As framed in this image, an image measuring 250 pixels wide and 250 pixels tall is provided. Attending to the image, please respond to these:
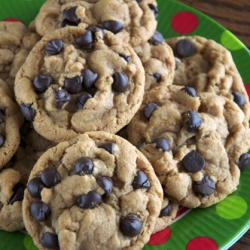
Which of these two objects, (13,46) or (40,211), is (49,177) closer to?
(40,211)

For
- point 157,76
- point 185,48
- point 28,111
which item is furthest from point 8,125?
point 185,48

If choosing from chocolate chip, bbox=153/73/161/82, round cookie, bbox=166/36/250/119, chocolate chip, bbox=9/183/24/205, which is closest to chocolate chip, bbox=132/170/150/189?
chocolate chip, bbox=9/183/24/205

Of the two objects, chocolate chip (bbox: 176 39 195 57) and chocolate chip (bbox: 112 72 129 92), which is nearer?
chocolate chip (bbox: 112 72 129 92)

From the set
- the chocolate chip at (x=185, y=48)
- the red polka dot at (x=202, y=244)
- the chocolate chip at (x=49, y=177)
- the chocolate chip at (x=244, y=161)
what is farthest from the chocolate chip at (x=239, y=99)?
the chocolate chip at (x=49, y=177)

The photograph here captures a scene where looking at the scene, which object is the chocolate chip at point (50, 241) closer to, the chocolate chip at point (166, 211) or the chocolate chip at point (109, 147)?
the chocolate chip at point (109, 147)

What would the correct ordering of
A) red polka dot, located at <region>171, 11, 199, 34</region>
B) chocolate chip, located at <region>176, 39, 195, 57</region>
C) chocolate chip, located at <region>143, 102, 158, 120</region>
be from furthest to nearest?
red polka dot, located at <region>171, 11, 199, 34</region> → chocolate chip, located at <region>176, 39, 195, 57</region> → chocolate chip, located at <region>143, 102, 158, 120</region>

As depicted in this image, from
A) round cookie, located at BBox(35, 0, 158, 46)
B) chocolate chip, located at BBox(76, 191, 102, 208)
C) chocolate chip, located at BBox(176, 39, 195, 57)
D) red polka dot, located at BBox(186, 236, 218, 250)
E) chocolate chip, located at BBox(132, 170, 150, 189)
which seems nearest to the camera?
chocolate chip, located at BBox(76, 191, 102, 208)

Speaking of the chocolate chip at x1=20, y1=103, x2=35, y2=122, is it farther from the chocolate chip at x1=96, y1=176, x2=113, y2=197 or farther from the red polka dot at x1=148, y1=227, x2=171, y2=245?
the red polka dot at x1=148, y1=227, x2=171, y2=245
